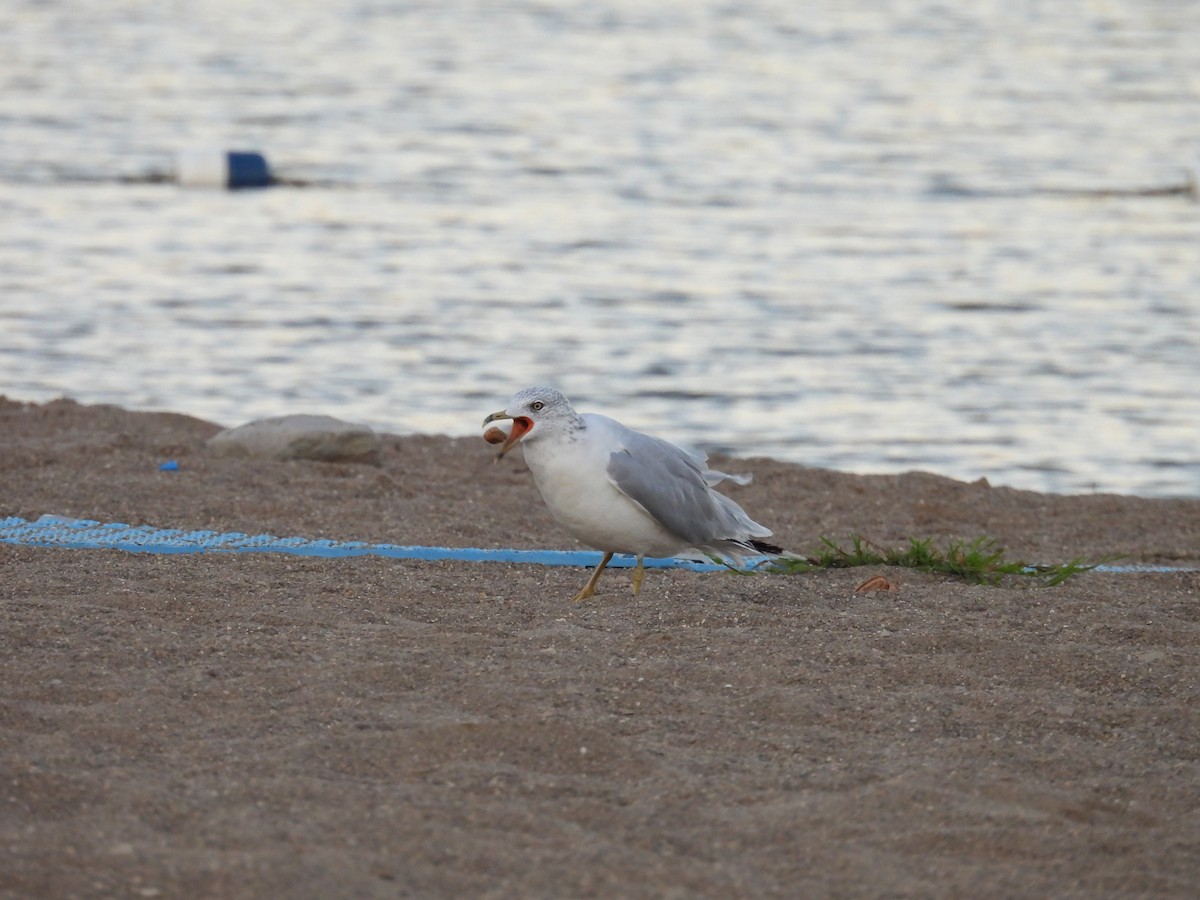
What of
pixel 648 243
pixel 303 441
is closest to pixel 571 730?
pixel 303 441

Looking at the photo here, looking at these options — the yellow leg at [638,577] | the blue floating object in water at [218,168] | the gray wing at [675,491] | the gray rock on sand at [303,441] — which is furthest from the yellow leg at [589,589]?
the blue floating object in water at [218,168]

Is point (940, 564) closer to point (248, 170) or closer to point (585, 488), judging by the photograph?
point (585, 488)

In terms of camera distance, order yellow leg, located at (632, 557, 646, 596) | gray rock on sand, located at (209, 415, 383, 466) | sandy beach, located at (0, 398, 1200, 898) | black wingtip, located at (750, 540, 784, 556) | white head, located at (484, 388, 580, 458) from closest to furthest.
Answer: sandy beach, located at (0, 398, 1200, 898), white head, located at (484, 388, 580, 458), yellow leg, located at (632, 557, 646, 596), black wingtip, located at (750, 540, 784, 556), gray rock on sand, located at (209, 415, 383, 466)

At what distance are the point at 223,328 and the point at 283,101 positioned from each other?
1021 cm

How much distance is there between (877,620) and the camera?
5.07 meters

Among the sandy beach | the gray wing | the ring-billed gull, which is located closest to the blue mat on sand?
the sandy beach

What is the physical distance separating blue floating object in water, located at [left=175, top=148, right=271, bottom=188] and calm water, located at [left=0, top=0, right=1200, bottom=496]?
318 millimetres

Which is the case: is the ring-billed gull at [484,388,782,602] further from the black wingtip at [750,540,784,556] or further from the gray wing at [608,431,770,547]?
the black wingtip at [750,540,784,556]

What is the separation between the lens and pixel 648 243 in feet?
46.5

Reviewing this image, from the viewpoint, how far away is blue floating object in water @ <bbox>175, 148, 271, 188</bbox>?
1634cm

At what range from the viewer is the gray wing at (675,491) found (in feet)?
16.6

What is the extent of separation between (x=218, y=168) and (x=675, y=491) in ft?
39.9

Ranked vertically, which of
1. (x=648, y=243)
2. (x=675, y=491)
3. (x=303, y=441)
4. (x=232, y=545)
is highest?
(x=675, y=491)

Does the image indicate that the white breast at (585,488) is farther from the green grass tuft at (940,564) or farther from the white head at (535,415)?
the green grass tuft at (940,564)
